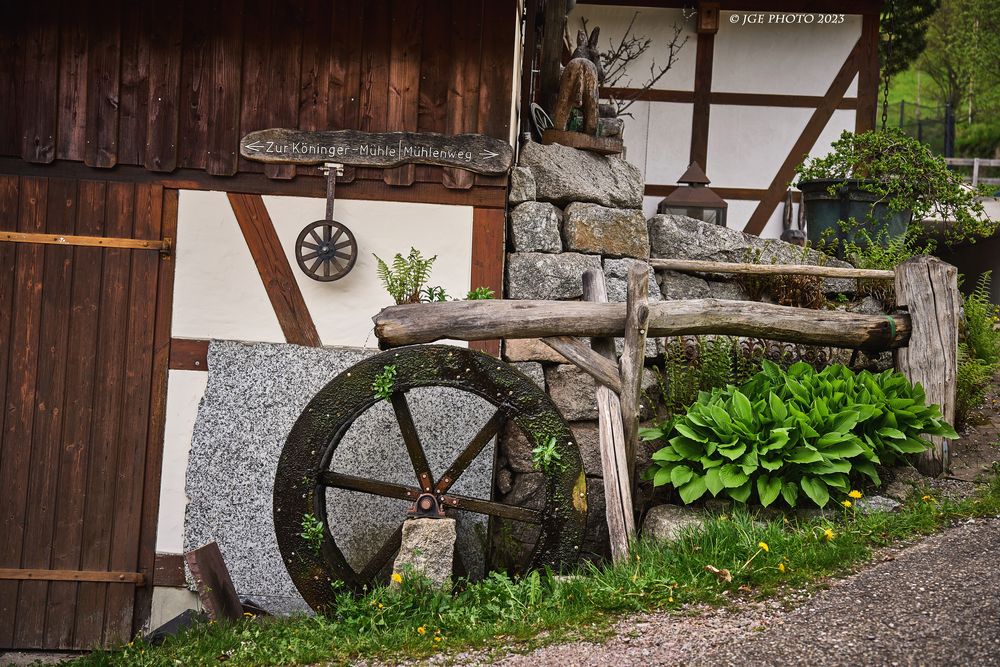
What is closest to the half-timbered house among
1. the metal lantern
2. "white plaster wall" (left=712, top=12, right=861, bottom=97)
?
the metal lantern

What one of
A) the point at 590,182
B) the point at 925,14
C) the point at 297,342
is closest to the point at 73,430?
the point at 297,342

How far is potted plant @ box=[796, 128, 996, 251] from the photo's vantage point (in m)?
6.05

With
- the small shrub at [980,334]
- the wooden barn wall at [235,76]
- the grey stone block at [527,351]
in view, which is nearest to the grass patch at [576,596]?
the grey stone block at [527,351]

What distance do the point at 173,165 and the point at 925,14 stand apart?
9.27 metres

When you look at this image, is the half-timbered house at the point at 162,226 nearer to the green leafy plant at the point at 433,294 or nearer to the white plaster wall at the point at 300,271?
the white plaster wall at the point at 300,271

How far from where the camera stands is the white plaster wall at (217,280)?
5.07 meters

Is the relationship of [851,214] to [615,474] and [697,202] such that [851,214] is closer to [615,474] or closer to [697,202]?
[697,202]

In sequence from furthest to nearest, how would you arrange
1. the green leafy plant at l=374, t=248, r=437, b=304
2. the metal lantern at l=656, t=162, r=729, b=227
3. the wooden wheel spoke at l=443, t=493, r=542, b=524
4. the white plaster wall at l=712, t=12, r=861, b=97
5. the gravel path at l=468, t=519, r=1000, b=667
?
the white plaster wall at l=712, t=12, r=861, b=97
the metal lantern at l=656, t=162, r=729, b=227
the green leafy plant at l=374, t=248, r=437, b=304
the wooden wheel spoke at l=443, t=493, r=542, b=524
the gravel path at l=468, t=519, r=1000, b=667

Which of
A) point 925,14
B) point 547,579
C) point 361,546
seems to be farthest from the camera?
point 925,14

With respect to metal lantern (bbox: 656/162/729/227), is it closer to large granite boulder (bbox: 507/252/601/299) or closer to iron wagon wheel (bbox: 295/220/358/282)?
large granite boulder (bbox: 507/252/601/299)

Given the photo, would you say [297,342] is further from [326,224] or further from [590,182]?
[590,182]

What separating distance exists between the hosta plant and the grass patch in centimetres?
20

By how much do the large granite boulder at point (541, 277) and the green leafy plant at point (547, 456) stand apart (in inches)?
41.4

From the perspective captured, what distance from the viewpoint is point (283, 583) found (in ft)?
16.4
